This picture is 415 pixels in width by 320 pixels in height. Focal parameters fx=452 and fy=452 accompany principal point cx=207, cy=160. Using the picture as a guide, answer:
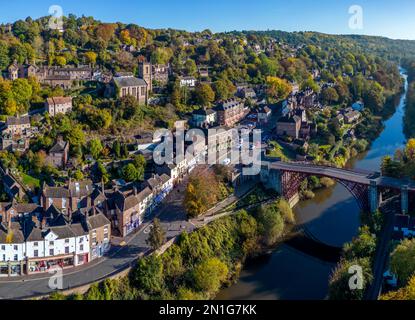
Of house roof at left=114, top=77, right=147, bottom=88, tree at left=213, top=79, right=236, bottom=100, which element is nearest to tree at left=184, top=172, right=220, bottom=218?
house roof at left=114, top=77, right=147, bottom=88

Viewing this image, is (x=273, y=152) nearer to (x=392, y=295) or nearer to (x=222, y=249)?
(x=222, y=249)

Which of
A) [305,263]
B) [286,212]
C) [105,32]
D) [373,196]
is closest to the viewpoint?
[305,263]

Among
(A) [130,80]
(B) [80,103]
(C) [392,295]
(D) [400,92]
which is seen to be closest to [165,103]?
(A) [130,80]

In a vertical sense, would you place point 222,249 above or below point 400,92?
below

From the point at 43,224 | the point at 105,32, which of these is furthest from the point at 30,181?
the point at 105,32

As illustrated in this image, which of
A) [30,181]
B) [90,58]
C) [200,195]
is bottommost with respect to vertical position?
[200,195]

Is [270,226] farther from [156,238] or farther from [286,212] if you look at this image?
[156,238]

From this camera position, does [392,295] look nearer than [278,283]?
Yes
